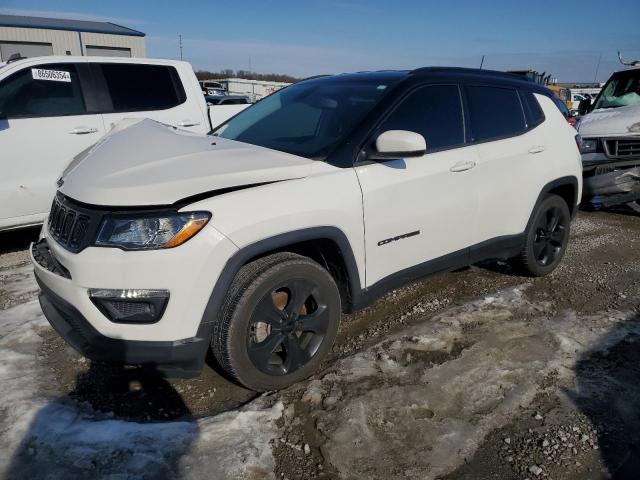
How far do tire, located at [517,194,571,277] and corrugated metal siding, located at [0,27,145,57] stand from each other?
25816mm

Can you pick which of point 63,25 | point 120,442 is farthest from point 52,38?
point 120,442

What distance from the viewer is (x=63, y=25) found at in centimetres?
2561

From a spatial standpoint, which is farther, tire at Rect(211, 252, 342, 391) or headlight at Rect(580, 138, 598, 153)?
headlight at Rect(580, 138, 598, 153)

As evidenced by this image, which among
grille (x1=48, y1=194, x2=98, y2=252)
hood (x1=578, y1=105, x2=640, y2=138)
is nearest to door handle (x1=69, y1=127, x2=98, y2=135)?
grille (x1=48, y1=194, x2=98, y2=252)

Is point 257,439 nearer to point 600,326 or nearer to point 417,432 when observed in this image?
point 417,432

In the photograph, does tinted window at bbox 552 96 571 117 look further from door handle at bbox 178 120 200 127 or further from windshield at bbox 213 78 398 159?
door handle at bbox 178 120 200 127

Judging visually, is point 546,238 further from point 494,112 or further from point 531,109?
point 494,112

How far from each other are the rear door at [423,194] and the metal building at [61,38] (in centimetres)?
2515

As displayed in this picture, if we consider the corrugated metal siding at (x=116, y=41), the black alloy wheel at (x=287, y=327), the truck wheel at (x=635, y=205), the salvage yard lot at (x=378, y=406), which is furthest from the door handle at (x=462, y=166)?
the corrugated metal siding at (x=116, y=41)

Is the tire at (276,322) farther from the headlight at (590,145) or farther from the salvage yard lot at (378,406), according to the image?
the headlight at (590,145)

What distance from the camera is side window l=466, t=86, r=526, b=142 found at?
3594 millimetres

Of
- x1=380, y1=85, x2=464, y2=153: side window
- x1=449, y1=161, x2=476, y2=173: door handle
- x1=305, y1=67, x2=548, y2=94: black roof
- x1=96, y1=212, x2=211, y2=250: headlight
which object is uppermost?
x1=305, y1=67, x2=548, y2=94: black roof

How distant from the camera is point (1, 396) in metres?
2.68

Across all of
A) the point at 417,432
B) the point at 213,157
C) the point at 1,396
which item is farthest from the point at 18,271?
the point at 417,432
